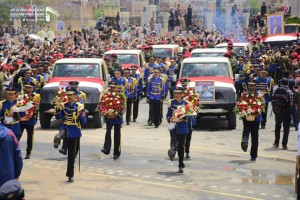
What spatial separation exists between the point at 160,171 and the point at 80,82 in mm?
7491

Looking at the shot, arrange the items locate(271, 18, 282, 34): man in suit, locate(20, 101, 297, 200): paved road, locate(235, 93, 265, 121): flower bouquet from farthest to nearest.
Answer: locate(271, 18, 282, 34): man in suit < locate(235, 93, 265, 121): flower bouquet < locate(20, 101, 297, 200): paved road

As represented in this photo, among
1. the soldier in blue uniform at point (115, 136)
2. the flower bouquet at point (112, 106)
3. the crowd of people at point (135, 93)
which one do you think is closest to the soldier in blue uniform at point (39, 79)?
the crowd of people at point (135, 93)

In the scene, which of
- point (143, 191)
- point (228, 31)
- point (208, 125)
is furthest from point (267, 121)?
point (228, 31)

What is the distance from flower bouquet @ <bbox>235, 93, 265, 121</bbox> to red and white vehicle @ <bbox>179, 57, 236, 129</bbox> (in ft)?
13.5

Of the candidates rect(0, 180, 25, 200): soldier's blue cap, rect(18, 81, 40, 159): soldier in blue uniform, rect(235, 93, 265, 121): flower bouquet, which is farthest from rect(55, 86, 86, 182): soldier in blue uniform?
rect(0, 180, 25, 200): soldier's blue cap

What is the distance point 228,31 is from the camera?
2383 inches

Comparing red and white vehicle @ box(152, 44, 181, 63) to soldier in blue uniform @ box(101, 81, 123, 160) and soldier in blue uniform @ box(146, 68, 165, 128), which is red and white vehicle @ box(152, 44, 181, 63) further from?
soldier in blue uniform @ box(101, 81, 123, 160)

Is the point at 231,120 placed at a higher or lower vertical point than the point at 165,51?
lower

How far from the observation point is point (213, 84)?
938 inches

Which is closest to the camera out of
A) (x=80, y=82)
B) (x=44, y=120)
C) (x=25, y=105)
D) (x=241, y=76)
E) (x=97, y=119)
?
(x=25, y=105)

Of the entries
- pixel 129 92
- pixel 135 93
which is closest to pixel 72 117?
pixel 129 92

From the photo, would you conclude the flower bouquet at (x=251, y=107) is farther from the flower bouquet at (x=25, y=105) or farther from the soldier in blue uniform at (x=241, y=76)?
the soldier in blue uniform at (x=241, y=76)

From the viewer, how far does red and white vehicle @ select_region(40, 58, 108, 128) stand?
23953 millimetres

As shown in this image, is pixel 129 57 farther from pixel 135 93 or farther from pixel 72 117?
pixel 72 117
